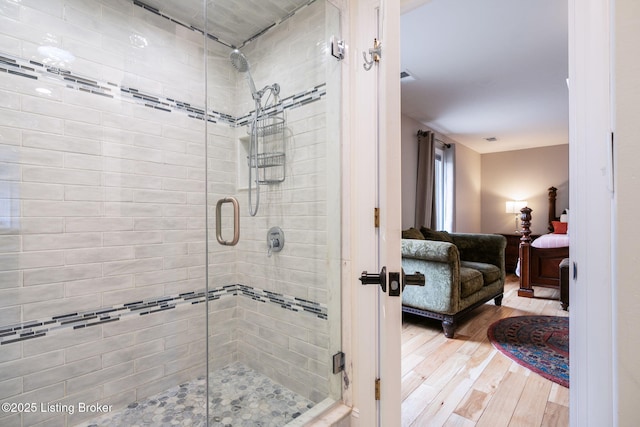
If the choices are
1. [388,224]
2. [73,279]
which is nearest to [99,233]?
[73,279]

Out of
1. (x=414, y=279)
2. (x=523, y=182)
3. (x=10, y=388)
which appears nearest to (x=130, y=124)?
(x=10, y=388)

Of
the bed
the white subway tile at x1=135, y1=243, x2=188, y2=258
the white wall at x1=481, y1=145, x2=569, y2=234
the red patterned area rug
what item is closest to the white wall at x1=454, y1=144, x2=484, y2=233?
the white wall at x1=481, y1=145, x2=569, y2=234

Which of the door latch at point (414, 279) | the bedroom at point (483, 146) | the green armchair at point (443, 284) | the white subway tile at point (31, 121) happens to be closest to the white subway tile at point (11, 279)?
the white subway tile at point (31, 121)

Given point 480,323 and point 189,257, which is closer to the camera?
point 189,257

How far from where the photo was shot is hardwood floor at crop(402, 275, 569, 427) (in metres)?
1.64

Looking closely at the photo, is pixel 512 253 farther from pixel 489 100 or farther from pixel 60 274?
pixel 60 274

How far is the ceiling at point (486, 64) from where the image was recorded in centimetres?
214

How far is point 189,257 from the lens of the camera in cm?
193

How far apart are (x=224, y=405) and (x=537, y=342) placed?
8.43 feet

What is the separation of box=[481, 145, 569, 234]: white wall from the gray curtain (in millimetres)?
2799

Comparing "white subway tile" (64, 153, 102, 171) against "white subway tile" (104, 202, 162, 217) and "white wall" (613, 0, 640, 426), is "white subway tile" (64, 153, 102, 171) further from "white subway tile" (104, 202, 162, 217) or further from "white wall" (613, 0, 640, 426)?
"white wall" (613, 0, 640, 426)

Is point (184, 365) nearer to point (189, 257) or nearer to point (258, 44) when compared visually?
point (189, 257)

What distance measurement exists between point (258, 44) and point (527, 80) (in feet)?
9.86

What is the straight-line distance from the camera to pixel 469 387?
6.31ft
